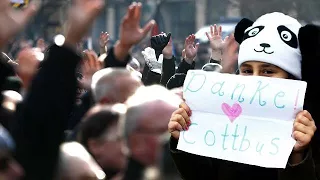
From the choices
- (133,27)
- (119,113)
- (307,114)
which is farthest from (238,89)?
(119,113)

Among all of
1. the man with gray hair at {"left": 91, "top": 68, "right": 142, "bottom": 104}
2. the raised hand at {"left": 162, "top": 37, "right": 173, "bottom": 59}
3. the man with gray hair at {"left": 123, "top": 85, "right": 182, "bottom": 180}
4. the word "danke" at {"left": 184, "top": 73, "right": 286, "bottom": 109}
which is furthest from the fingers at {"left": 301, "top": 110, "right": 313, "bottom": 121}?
the raised hand at {"left": 162, "top": 37, "right": 173, "bottom": 59}

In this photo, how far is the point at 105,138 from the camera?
2959 mm

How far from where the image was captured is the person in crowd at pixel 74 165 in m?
2.42

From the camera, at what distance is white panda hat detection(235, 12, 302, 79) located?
3.33 metres

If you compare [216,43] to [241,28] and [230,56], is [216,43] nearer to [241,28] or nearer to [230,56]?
[230,56]

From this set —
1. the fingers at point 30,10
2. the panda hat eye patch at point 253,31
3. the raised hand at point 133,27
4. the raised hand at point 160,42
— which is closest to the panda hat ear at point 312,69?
the panda hat eye patch at point 253,31

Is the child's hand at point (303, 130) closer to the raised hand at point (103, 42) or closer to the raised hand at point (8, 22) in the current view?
the raised hand at point (8, 22)

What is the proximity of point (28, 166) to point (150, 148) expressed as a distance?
1.25ft

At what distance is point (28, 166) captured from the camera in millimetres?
2305

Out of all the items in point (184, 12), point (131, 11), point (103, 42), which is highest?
point (131, 11)

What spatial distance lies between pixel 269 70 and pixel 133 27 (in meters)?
0.55

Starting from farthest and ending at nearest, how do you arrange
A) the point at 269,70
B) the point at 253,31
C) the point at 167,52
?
the point at 167,52 → the point at 253,31 → the point at 269,70

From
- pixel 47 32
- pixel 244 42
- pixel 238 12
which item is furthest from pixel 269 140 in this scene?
pixel 238 12

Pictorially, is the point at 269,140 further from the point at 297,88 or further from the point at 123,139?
the point at 123,139
